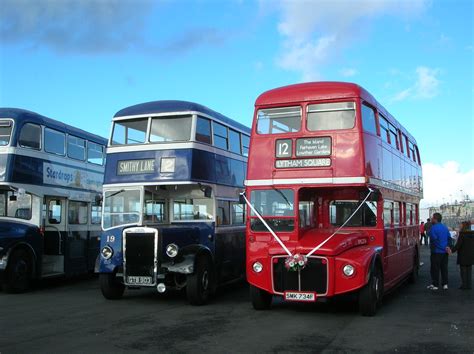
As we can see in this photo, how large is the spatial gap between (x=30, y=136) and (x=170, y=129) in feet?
14.0

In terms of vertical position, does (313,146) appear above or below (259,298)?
above

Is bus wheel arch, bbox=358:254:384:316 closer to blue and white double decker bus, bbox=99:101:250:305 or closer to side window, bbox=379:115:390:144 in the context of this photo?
side window, bbox=379:115:390:144

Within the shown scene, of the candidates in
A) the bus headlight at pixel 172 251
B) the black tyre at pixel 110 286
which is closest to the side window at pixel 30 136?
the black tyre at pixel 110 286

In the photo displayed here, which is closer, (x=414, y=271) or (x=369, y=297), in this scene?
(x=369, y=297)

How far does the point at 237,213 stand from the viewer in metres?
13.5

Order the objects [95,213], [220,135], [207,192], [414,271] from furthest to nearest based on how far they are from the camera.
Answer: [95,213] → [414,271] → [220,135] → [207,192]

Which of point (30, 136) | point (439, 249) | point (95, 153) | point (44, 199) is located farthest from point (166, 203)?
point (439, 249)

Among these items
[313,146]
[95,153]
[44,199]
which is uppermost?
[95,153]

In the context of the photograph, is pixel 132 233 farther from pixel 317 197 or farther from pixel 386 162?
pixel 386 162

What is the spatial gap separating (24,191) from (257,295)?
22.0 feet

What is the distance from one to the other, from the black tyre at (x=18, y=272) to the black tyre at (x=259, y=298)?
628 centimetres

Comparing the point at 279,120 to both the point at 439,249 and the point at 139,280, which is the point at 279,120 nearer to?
the point at 139,280

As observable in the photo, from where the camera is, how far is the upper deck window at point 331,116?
962 centimetres

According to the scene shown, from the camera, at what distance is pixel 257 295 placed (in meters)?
9.71
